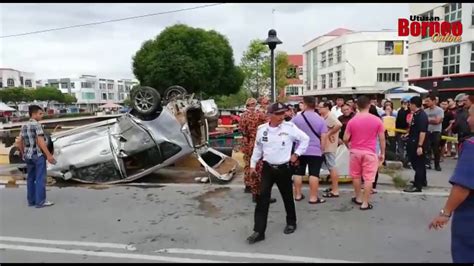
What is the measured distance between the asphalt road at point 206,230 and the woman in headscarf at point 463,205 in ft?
4.36

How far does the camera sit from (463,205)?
2688 mm

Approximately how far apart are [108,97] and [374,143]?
12630cm

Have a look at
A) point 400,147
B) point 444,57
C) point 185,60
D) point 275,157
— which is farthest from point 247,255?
point 444,57

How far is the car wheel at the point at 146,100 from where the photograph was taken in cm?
768

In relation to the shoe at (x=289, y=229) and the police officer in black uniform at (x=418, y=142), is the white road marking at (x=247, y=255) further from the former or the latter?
the police officer in black uniform at (x=418, y=142)

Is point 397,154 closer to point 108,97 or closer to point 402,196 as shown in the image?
point 402,196

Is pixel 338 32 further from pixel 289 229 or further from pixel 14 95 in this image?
pixel 289 229

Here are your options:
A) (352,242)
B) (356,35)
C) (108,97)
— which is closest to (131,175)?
(352,242)

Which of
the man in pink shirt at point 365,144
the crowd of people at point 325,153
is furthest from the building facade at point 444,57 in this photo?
the man in pink shirt at point 365,144

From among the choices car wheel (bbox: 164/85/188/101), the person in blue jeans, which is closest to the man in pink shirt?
car wheel (bbox: 164/85/188/101)

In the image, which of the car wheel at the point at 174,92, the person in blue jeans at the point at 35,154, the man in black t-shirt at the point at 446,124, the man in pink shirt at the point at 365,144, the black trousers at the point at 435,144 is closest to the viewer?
the man in pink shirt at the point at 365,144

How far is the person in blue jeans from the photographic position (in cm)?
612

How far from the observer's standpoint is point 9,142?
1576cm

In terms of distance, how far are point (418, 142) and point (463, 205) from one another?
404 centimetres
